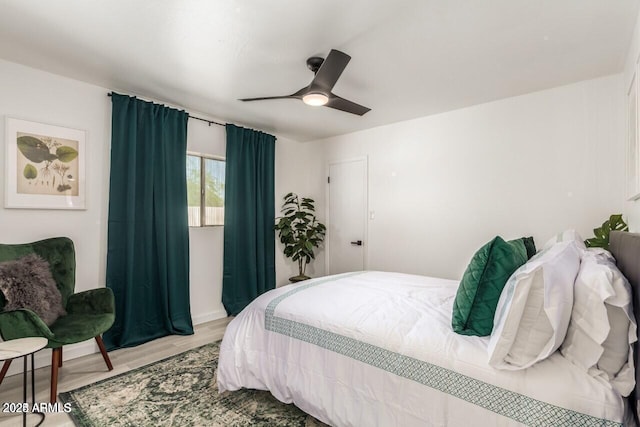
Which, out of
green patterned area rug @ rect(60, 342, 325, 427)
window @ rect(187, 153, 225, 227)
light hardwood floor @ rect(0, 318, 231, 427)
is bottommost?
light hardwood floor @ rect(0, 318, 231, 427)

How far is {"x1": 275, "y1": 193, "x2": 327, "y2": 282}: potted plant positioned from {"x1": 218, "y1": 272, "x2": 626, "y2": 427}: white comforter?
6.67 ft

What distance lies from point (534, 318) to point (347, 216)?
3.50 meters

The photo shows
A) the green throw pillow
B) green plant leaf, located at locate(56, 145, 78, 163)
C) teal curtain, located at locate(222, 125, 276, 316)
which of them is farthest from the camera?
teal curtain, located at locate(222, 125, 276, 316)

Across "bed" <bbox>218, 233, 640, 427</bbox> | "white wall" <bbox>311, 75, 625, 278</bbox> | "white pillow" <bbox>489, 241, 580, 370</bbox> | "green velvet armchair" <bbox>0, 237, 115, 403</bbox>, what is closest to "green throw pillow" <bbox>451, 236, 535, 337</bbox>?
"bed" <bbox>218, 233, 640, 427</bbox>

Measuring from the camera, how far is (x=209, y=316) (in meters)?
3.94

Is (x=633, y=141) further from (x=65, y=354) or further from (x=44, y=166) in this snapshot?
(x=65, y=354)

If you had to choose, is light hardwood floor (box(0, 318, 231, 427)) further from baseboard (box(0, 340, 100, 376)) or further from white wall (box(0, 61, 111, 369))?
white wall (box(0, 61, 111, 369))

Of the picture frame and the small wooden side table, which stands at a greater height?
the picture frame

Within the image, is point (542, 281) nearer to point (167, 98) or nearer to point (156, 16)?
point (156, 16)

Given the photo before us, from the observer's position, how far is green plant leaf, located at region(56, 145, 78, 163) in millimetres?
2882

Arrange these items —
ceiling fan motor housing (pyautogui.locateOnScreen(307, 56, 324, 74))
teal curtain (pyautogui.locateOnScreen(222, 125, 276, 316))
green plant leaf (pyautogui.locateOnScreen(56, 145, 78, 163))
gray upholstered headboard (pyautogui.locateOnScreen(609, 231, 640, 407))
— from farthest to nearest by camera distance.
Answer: teal curtain (pyautogui.locateOnScreen(222, 125, 276, 316)), green plant leaf (pyautogui.locateOnScreen(56, 145, 78, 163)), ceiling fan motor housing (pyautogui.locateOnScreen(307, 56, 324, 74)), gray upholstered headboard (pyautogui.locateOnScreen(609, 231, 640, 407))

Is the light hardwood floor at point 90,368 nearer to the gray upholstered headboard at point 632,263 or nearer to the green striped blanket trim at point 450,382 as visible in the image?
the green striped blanket trim at point 450,382

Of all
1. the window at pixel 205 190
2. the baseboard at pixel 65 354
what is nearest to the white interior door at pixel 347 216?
the window at pixel 205 190

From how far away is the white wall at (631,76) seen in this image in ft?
6.81
